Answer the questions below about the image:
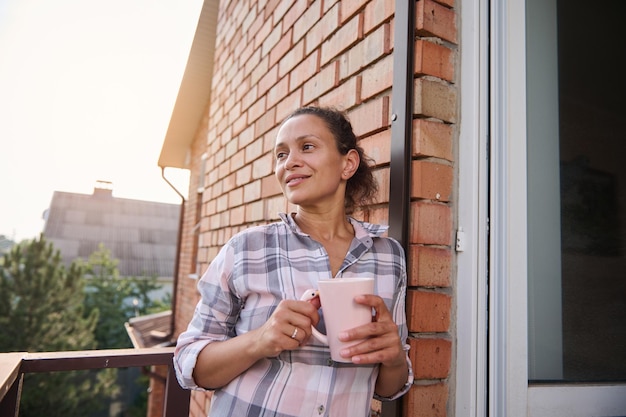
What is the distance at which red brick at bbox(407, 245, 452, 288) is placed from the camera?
113cm

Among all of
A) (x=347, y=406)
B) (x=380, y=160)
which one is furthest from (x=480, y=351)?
(x=380, y=160)

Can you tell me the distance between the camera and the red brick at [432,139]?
116 centimetres

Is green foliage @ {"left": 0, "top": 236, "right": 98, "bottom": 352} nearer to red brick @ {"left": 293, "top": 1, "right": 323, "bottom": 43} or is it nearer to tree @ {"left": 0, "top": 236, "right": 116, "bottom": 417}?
tree @ {"left": 0, "top": 236, "right": 116, "bottom": 417}

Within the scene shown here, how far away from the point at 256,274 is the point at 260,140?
1.53 metres

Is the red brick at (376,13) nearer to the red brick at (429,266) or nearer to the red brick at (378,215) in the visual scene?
the red brick at (378,215)

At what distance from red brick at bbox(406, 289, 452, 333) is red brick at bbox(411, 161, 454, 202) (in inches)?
11.4

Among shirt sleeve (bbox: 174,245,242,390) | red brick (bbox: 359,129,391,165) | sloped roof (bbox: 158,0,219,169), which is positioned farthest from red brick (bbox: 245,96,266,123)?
sloped roof (bbox: 158,0,219,169)

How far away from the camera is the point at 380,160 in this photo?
131 centimetres

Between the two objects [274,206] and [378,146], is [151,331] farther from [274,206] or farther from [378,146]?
[378,146]

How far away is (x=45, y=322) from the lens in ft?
51.1

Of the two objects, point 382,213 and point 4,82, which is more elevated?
point 4,82

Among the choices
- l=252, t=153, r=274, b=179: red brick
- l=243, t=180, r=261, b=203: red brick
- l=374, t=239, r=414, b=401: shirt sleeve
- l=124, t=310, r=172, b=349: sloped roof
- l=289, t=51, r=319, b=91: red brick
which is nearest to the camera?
l=374, t=239, r=414, b=401: shirt sleeve

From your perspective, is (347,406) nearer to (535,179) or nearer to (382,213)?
(382,213)

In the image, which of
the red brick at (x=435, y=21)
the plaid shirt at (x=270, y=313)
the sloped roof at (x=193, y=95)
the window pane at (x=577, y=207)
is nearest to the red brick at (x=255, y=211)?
the plaid shirt at (x=270, y=313)
